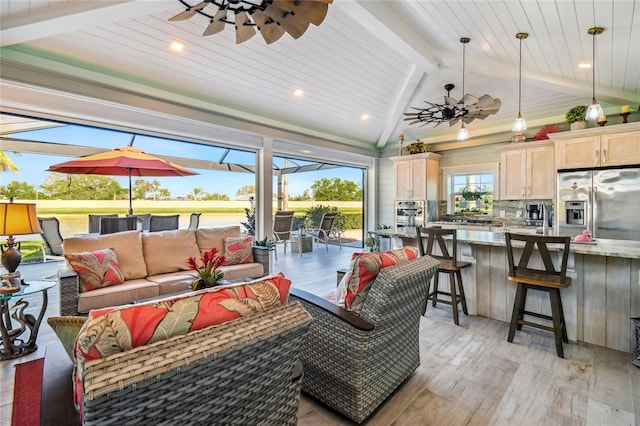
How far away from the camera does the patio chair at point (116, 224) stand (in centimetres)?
396

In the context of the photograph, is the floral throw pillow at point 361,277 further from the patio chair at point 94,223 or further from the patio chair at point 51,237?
the patio chair at point 51,237

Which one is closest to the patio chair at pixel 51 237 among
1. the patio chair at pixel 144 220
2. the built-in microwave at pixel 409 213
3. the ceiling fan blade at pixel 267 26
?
the patio chair at pixel 144 220

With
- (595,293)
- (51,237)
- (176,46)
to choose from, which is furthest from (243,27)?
(51,237)

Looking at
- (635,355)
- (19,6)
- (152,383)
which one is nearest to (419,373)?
(635,355)

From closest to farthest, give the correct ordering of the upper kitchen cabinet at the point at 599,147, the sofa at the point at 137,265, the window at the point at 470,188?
the sofa at the point at 137,265
the upper kitchen cabinet at the point at 599,147
the window at the point at 470,188

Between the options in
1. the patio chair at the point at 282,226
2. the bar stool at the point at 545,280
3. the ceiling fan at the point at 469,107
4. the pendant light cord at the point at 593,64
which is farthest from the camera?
the patio chair at the point at 282,226

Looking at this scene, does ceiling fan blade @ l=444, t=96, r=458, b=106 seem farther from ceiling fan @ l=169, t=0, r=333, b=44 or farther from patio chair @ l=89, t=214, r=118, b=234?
patio chair @ l=89, t=214, r=118, b=234

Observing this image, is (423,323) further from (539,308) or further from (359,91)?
(359,91)

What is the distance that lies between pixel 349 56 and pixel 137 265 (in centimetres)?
392

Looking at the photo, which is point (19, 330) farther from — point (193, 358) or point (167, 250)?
point (193, 358)

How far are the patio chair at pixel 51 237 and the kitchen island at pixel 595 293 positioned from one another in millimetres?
5790

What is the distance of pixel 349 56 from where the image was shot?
4.53 metres

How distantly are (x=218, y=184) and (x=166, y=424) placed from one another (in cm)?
497

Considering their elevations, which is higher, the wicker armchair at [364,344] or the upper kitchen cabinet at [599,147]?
the upper kitchen cabinet at [599,147]
